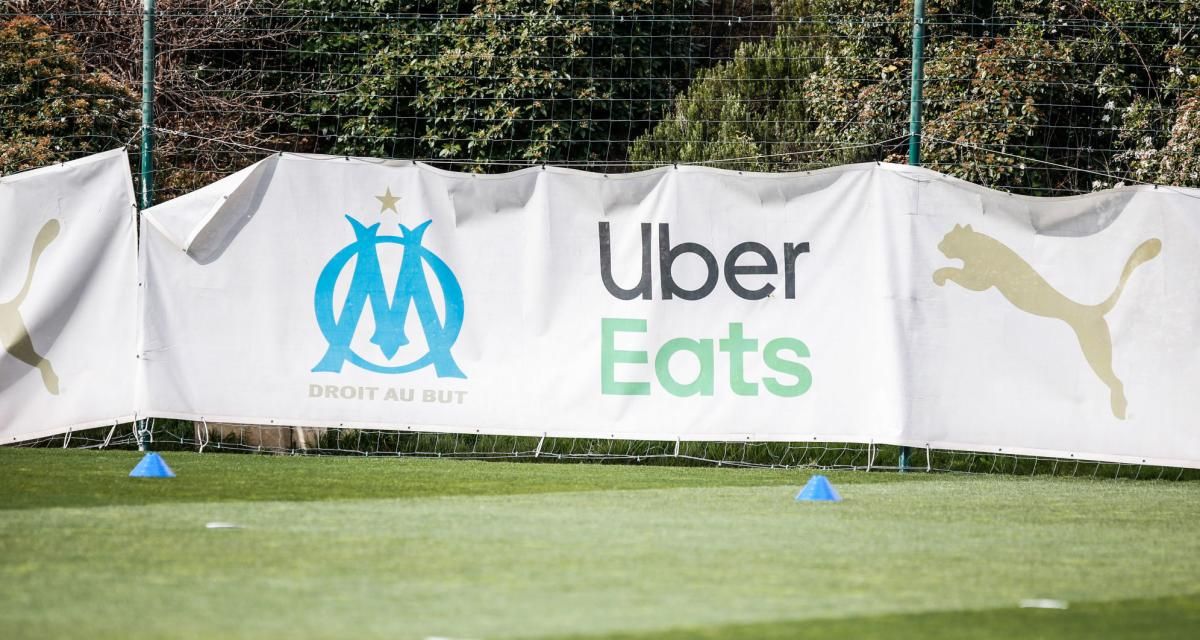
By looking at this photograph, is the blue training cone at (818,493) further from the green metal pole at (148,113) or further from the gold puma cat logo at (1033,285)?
the green metal pole at (148,113)

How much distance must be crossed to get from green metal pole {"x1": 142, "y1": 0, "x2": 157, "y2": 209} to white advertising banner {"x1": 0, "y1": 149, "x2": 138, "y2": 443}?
156 mm

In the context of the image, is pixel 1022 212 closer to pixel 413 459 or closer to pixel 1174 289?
pixel 1174 289

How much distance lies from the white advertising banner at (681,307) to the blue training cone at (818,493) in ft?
5.42

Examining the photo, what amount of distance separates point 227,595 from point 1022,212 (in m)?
6.02

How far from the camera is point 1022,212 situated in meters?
8.74

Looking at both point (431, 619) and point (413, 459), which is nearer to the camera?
point (431, 619)

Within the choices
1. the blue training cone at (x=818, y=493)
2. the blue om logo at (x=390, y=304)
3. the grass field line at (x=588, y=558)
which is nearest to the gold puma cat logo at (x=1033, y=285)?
the grass field line at (x=588, y=558)

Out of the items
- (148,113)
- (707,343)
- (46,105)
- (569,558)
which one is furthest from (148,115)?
(569,558)

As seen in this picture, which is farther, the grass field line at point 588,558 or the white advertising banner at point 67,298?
the white advertising banner at point 67,298

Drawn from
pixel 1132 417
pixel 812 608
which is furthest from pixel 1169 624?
pixel 1132 417

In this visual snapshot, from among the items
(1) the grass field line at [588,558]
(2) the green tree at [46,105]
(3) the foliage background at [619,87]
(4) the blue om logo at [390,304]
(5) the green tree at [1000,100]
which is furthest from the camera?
(3) the foliage background at [619,87]

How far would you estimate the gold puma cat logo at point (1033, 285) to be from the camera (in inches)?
337

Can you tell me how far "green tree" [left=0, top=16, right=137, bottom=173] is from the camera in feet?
40.7

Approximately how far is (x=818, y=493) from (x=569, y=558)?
2.33 m
